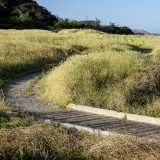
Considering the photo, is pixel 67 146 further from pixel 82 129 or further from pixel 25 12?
pixel 25 12

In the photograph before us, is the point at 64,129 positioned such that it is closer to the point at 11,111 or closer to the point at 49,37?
the point at 11,111

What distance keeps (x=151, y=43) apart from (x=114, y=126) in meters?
28.2

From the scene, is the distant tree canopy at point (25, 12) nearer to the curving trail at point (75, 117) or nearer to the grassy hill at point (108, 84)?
the grassy hill at point (108, 84)

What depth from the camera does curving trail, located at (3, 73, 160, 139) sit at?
8219mm

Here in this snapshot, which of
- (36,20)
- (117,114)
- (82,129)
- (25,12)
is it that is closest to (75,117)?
(117,114)

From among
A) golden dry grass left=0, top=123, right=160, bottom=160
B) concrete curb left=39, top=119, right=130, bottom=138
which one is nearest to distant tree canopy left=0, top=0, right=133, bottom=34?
concrete curb left=39, top=119, right=130, bottom=138

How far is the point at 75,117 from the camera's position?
373 inches

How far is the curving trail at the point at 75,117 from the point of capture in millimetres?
8219

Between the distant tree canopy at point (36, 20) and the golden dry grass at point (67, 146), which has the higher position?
the distant tree canopy at point (36, 20)

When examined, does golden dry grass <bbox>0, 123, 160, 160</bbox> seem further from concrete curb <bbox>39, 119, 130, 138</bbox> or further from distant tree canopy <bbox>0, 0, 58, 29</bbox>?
distant tree canopy <bbox>0, 0, 58, 29</bbox>

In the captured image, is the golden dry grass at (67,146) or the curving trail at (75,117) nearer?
the golden dry grass at (67,146)

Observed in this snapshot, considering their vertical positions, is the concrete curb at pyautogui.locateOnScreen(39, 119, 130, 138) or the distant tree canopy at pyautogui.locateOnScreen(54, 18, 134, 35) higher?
the distant tree canopy at pyautogui.locateOnScreen(54, 18, 134, 35)

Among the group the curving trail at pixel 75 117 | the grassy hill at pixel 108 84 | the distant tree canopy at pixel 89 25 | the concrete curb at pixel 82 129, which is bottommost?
the curving trail at pixel 75 117

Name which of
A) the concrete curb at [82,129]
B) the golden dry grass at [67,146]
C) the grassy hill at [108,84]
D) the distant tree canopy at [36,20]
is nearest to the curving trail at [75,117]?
the concrete curb at [82,129]
